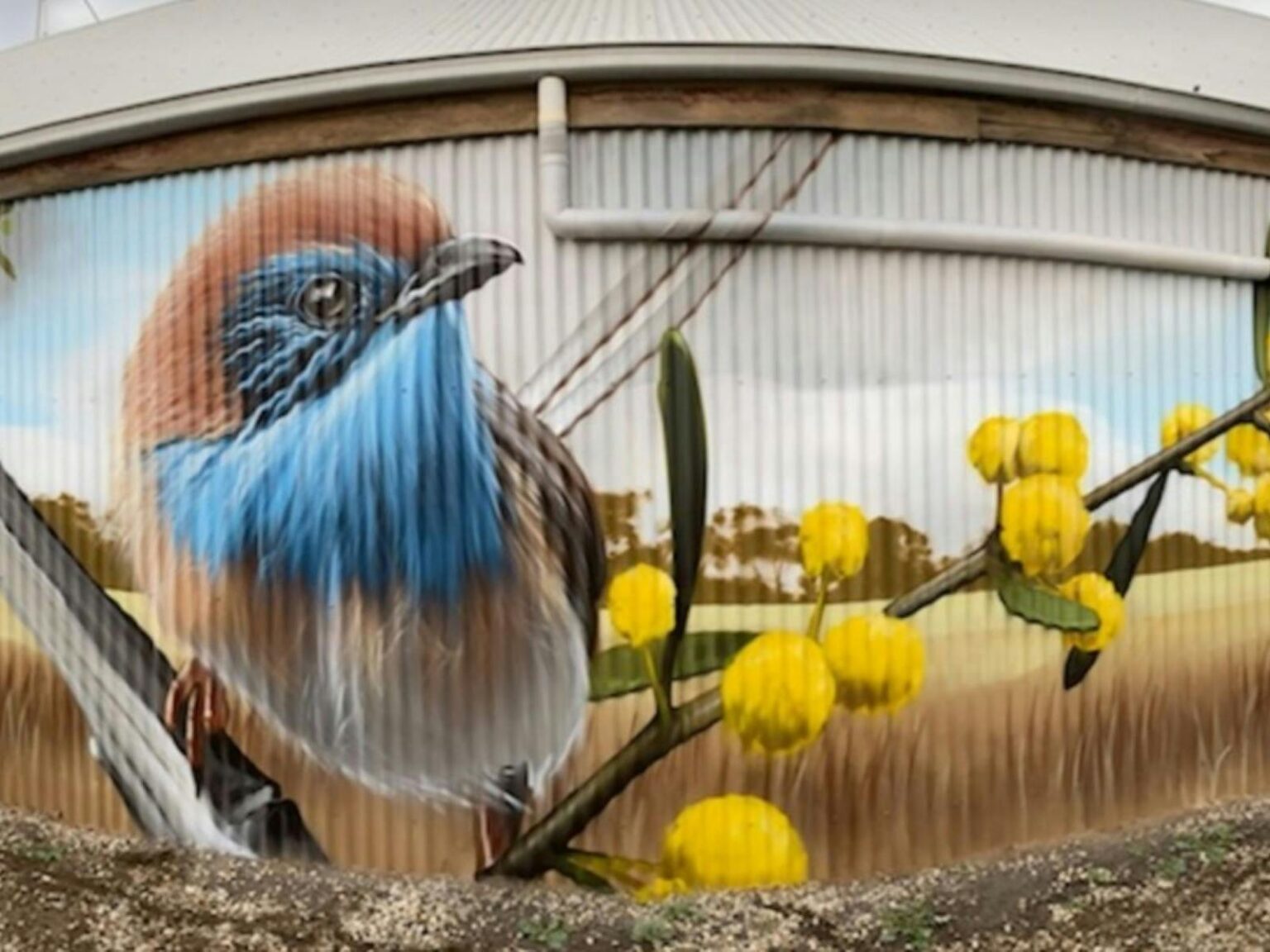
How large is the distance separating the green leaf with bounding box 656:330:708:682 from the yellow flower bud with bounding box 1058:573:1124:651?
206 centimetres

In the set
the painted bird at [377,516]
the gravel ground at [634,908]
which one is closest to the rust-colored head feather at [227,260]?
the painted bird at [377,516]

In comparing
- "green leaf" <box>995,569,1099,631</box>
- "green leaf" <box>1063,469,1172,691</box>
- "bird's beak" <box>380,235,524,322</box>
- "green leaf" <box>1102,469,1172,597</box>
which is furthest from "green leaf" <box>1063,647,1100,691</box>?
"bird's beak" <box>380,235,524,322</box>

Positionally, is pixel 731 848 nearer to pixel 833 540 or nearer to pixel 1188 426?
pixel 833 540

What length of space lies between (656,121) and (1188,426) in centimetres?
349

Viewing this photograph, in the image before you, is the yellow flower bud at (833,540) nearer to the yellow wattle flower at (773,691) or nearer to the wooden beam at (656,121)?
the yellow wattle flower at (773,691)

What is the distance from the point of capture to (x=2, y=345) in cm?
661

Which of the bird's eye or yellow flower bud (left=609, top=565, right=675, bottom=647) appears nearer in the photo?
yellow flower bud (left=609, top=565, right=675, bottom=647)

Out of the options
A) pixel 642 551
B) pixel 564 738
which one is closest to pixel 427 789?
pixel 564 738

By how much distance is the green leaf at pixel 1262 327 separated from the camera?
21.9ft

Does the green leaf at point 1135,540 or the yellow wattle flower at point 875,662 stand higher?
the green leaf at point 1135,540

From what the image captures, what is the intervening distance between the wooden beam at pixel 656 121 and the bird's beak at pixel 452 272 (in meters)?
0.57

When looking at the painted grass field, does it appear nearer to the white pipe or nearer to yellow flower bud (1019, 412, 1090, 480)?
yellow flower bud (1019, 412, 1090, 480)

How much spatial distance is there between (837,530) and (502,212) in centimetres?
232

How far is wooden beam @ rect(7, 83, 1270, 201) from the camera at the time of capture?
5.65m
